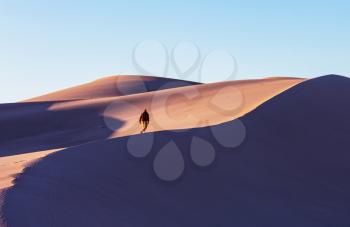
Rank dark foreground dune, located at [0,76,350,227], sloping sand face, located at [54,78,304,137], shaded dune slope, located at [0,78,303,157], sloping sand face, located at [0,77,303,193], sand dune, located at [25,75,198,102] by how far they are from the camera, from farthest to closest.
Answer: sand dune, located at [25,75,198,102] < shaded dune slope, located at [0,78,303,157] < sloping sand face, located at [0,77,303,193] < sloping sand face, located at [54,78,304,137] < dark foreground dune, located at [0,76,350,227]

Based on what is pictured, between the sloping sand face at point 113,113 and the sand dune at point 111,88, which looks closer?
the sloping sand face at point 113,113

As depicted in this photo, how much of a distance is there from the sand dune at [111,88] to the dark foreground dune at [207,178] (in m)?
39.4

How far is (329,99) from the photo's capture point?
20250 millimetres

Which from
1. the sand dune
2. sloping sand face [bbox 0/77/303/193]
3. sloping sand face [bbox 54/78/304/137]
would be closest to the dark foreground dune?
sloping sand face [bbox 54/78/304/137]

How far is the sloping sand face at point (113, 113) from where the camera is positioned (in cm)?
2430

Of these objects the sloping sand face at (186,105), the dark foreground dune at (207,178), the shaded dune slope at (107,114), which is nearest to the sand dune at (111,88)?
the shaded dune slope at (107,114)

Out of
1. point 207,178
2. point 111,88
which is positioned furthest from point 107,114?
point 111,88

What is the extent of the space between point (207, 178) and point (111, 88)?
48.7 metres

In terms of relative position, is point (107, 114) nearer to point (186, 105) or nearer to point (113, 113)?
point (113, 113)

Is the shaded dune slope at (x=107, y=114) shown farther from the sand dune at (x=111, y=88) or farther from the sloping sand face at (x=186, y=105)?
the sand dune at (x=111, y=88)

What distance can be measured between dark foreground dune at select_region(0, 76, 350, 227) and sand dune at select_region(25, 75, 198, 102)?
39.4m

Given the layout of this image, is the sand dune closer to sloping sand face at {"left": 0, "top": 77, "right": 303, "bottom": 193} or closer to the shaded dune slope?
sloping sand face at {"left": 0, "top": 77, "right": 303, "bottom": 193}

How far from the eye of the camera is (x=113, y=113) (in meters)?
33.1

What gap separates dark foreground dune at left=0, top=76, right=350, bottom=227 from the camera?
916 centimetres
